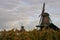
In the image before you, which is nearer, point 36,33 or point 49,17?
point 36,33

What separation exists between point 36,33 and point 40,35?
12.0 inches

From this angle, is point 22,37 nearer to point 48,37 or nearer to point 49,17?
point 48,37

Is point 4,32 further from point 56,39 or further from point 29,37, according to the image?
point 56,39

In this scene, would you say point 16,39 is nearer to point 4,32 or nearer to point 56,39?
point 4,32

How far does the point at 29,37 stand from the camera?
16109 mm

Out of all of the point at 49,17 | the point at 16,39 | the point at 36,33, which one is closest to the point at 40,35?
the point at 36,33

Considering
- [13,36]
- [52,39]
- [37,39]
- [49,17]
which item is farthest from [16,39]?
[49,17]

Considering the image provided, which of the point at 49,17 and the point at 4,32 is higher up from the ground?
the point at 4,32

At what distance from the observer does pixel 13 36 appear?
16.3 metres

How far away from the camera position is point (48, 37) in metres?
15.9

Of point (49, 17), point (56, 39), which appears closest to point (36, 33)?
point (56, 39)

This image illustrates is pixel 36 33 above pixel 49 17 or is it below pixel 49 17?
above

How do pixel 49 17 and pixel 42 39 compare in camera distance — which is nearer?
pixel 42 39

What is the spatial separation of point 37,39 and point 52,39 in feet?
3.34
